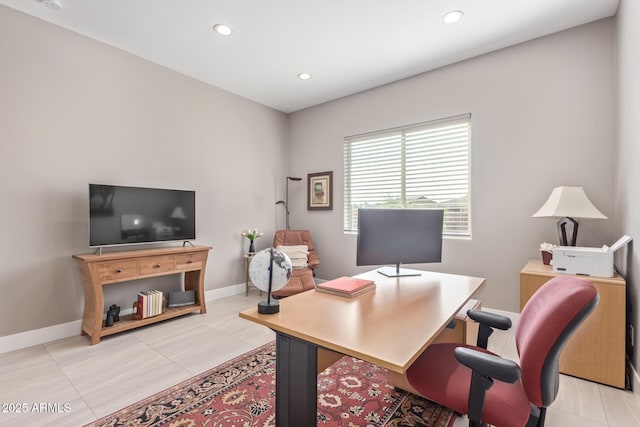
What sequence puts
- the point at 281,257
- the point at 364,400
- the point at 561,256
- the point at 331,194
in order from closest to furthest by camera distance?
the point at 281,257 < the point at 364,400 < the point at 561,256 < the point at 331,194

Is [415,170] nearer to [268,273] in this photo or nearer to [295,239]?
[295,239]

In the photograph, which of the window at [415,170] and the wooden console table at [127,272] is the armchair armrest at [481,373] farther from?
the wooden console table at [127,272]

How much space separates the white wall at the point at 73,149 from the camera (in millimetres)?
2561

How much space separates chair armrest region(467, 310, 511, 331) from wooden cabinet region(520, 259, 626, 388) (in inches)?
37.9

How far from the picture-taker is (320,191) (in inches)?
183

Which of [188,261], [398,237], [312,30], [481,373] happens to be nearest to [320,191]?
[188,261]

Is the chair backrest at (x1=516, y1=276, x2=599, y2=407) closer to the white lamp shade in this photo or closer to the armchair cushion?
the white lamp shade

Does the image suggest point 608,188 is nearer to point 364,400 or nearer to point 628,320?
point 628,320

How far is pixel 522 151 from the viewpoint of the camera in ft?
9.82

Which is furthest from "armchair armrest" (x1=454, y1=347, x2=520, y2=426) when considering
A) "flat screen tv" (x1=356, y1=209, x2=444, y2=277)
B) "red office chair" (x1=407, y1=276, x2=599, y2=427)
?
"flat screen tv" (x1=356, y1=209, x2=444, y2=277)

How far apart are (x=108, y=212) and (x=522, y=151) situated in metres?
4.12

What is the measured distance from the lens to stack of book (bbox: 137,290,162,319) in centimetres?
301

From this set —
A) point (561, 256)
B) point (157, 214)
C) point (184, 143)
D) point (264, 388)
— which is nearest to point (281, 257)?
point (264, 388)

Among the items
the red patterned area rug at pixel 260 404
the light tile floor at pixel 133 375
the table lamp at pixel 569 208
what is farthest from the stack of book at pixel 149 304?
the table lamp at pixel 569 208
